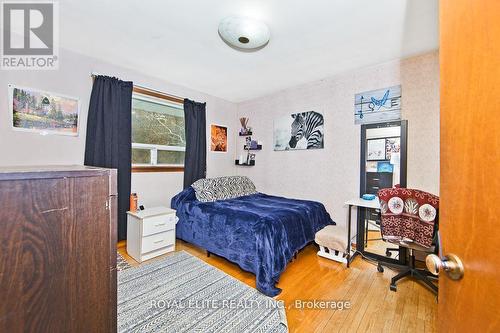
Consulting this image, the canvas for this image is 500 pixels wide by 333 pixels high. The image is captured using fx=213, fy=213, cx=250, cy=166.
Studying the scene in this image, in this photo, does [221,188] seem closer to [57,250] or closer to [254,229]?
[254,229]

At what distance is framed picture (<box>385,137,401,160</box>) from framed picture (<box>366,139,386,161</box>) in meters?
0.04

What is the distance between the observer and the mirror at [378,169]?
8.70 feet

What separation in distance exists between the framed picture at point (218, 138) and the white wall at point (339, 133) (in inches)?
15.2

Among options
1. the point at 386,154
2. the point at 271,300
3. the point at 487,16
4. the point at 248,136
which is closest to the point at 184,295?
the point at 271,300

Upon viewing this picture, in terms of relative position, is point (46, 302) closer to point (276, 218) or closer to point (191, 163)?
point (276, 218)

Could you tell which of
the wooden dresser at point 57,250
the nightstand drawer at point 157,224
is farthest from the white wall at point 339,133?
the wooden dresser at point 57,250

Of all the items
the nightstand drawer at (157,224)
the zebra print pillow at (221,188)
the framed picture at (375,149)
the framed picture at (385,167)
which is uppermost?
the framed picture at (375,149)

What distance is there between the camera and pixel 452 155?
0.65 meters

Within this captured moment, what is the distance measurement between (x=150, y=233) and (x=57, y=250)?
217 centimetres

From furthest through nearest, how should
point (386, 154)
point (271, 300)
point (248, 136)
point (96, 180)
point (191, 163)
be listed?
point (248, 136) → point (191, 163) → point (386, 154) → point (271, 300) → point (96, 180)

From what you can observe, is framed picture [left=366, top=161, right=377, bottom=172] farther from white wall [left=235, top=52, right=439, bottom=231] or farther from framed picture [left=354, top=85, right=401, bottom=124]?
framed picture [left=354, top=85, right=401, bottom=124]

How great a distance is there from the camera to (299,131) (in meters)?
3.65

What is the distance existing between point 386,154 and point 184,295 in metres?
2.84

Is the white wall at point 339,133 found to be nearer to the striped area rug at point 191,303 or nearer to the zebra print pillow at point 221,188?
the zebra print pillow at point 221,188
